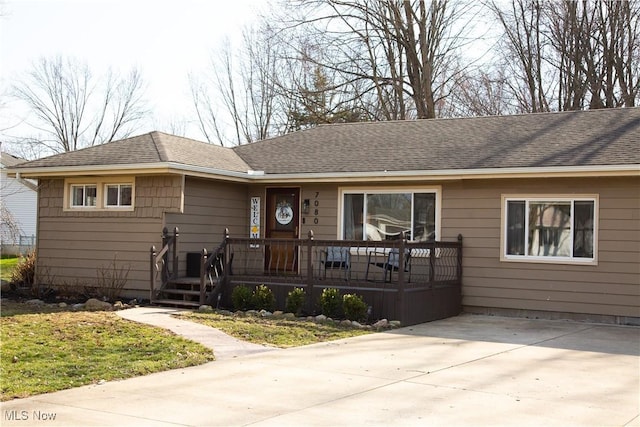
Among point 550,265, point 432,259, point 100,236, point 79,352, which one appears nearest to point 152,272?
point 100,236

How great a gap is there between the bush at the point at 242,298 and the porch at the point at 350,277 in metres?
0.37

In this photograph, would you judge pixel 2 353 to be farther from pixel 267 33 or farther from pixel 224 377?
pixel 267 33

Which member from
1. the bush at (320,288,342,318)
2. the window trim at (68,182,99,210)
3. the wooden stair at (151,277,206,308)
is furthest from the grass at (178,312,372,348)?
the window trim at (68,182,99,210)

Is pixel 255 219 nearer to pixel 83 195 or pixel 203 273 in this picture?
pixel 203 273

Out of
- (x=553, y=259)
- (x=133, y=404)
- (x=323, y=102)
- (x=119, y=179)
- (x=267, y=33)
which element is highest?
(x=267, y=33)

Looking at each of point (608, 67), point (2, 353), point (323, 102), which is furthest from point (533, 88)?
point (2, 353)

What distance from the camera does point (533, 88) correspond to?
1086 inches

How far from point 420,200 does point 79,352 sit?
26.2 feet

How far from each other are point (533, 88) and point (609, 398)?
22.0m

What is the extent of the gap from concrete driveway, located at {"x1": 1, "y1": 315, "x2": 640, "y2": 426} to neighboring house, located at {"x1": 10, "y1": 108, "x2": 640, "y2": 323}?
9.99ft

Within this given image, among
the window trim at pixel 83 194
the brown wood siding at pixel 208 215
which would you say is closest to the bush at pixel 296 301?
the brown wood siding at pixel 208 215

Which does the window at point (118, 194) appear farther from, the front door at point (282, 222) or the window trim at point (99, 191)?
the front door at point (282, 222)

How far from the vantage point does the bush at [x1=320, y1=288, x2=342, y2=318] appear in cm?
1263

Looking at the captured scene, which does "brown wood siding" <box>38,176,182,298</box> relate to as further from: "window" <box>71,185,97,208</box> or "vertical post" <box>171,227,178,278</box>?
"vertical post" <box>171,227,178,278</box>
